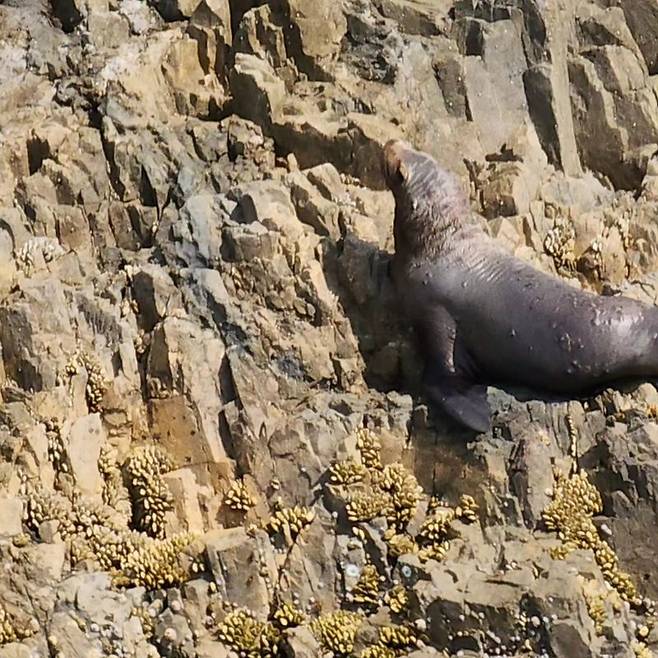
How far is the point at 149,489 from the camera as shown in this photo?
12.4m

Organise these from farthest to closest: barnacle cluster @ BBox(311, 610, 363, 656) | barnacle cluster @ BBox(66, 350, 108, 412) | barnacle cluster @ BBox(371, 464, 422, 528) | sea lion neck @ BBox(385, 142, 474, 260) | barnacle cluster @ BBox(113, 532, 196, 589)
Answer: sea lion neck @ BBox(385, 142, 474, 260) < barnacle cluster @ BBox(66, 350, 108, 412) < barnacle cluster @ BBox(371, 464, 422, 528) < barnacle cluster @ BBox(113, 532, 196, 589) < barnacle cluster @ BBox(311, 610, 363, 656)

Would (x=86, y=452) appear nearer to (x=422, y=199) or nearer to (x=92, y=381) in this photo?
(x=92, y=381)

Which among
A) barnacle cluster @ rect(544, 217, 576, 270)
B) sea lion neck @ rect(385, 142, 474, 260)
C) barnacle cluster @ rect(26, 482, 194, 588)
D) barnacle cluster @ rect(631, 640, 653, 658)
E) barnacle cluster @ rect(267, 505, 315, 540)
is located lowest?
barnacle cluster @ rect(26, 482, 194, 588)

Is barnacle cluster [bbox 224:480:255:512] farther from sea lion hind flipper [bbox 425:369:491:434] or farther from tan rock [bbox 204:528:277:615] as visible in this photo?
sea lion hind flipper [bbox 425:369:491:434]

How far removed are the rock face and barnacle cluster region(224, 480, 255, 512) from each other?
38 millimetres

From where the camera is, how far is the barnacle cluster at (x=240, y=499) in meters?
12.3

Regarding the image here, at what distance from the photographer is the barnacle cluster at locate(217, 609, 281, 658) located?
11266 millimetres

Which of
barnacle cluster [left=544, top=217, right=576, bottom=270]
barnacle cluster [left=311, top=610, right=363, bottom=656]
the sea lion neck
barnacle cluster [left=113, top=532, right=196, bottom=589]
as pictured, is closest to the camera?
barnacle cluster [left=311, top=610, right=363, bottom=656]

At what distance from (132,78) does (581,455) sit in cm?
829

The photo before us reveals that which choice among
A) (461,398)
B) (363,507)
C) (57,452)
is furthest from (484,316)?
(57,452)

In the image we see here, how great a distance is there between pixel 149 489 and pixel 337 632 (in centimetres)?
254

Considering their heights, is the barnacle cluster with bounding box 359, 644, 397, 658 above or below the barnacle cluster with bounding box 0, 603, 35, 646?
above

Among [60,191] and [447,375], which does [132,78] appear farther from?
[447,375]

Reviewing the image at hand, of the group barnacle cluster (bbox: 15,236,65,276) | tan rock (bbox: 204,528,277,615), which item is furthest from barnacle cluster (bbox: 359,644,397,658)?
barnacle cluster (bbox: 15,236,65,276)
